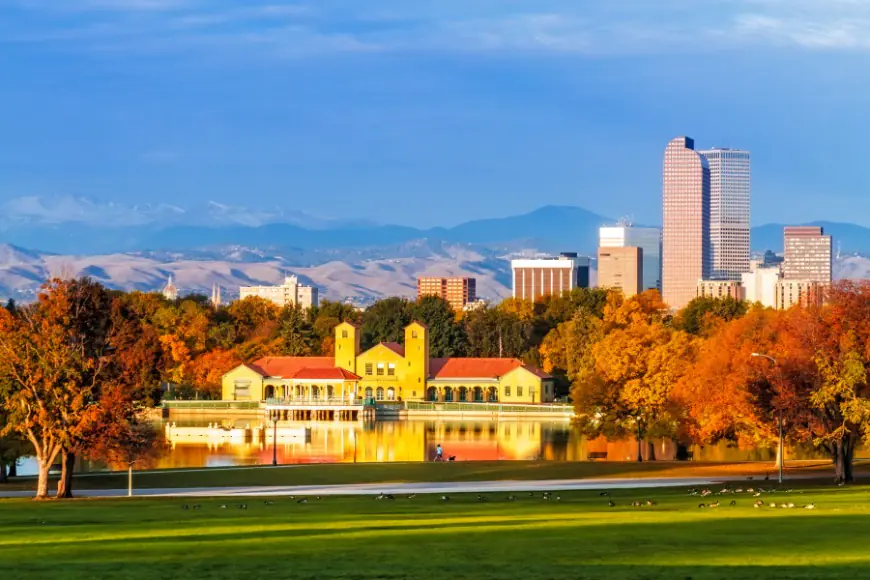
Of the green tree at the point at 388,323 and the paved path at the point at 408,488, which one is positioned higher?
the green tree at the point at 388,323

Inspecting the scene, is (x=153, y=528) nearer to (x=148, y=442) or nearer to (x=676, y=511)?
(x=676, y=511)

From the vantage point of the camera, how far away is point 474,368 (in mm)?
131500

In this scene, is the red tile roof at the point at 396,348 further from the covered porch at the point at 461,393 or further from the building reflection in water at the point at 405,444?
the building reflection in water at the point at 405,444

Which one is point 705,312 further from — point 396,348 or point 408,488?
point 408,488

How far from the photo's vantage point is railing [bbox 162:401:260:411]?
12225 centimetres

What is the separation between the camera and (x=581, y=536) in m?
26.6

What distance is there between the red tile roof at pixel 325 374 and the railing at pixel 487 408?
6832mm

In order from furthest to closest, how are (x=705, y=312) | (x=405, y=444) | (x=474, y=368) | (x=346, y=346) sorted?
(x=705, y=312) < (x=474, y=368) < (x=346, y=346) < (x=405, y=444)

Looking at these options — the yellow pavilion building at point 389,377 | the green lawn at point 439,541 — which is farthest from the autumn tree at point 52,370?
the yellow pavilion building at point 389,377

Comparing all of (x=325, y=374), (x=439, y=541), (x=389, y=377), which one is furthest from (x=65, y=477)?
(x=389, y=377)

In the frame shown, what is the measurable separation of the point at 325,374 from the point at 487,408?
53.4ft

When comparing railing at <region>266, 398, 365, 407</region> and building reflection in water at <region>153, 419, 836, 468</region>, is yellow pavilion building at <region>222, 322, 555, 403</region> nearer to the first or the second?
railing at <region>266, 398, 365, 407</region>

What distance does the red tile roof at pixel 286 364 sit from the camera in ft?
425

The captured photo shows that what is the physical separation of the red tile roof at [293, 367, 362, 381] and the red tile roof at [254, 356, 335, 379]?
1.29 m
